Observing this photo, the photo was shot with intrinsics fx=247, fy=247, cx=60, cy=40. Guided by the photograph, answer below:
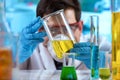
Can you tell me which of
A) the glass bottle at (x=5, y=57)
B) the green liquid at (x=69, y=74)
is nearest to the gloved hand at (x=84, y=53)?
the green liquid at (x=69, y=74)

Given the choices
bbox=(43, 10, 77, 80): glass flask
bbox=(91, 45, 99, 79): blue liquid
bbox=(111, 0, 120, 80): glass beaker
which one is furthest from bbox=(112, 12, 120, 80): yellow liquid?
bbox=(43, 10, 77, 80): glass flask

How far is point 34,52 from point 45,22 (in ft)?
0.56

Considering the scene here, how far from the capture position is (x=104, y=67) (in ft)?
3.20

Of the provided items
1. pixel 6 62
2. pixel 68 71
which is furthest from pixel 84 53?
pixel 6 62

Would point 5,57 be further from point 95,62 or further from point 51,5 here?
point 51,5

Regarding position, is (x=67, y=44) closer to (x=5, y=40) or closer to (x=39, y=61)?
(x=39, y=61)

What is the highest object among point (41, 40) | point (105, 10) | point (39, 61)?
point (105, 10)

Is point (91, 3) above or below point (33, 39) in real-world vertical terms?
above

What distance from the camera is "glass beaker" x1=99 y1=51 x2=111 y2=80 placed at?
3.10 ft

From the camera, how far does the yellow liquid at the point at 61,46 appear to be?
1.04 metres

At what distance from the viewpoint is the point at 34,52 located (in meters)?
1.21

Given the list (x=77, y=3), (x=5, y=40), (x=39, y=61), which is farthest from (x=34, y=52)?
(x=5, y=40)

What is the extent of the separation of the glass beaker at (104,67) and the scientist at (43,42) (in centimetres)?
21

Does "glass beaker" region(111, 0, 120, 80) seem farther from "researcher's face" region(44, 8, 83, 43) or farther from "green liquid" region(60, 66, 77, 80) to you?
"researcher's face" region(44, 8, 83, 43)
